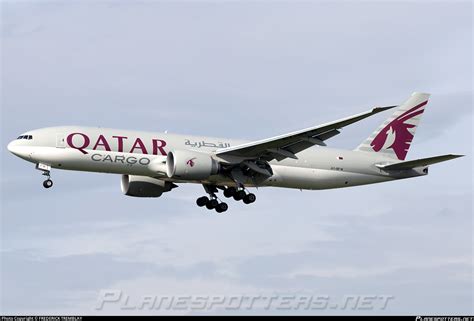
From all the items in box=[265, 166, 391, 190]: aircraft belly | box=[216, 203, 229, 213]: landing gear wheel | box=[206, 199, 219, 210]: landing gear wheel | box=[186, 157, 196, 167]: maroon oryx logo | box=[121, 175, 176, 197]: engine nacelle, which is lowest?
box=[186, 157, 196, 167]: maroon oryx logo

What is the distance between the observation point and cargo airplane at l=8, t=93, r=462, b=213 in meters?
46.2

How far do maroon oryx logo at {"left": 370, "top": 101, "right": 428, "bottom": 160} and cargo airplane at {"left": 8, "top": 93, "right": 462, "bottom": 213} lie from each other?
76 cm

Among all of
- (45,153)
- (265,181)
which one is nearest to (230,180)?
(265,181)

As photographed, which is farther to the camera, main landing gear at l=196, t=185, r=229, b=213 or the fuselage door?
main landing gear at l=196, t=185, r=229, b=213

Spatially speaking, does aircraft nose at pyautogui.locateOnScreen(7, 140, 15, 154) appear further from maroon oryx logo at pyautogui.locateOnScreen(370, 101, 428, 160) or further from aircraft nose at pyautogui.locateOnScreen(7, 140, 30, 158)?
maroon oryx logo at pyautogui.locateOnScreen(370, 101, 428, 160)

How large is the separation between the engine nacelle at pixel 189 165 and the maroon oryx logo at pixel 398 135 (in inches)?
441

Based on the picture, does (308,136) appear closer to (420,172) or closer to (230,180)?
(230,180)

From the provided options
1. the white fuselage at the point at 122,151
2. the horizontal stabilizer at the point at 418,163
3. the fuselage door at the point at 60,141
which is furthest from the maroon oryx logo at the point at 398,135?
the fuselage door at the point at 60,141

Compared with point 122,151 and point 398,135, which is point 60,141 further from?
point 398,135

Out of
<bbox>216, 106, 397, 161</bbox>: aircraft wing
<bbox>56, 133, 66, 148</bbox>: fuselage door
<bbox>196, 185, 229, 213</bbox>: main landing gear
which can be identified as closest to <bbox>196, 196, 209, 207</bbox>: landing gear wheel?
<bbox>196, 185, 229, 213</bbox>: main landing gear

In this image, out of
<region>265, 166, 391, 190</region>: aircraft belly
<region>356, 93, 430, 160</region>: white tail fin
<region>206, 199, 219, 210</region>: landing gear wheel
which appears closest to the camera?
<region>265, 166, 391, 190</region>: aircraft belly

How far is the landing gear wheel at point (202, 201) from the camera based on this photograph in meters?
51.5

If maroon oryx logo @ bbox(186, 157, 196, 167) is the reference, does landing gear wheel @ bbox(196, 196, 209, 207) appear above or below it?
above

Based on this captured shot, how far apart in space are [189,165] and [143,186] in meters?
6.53
